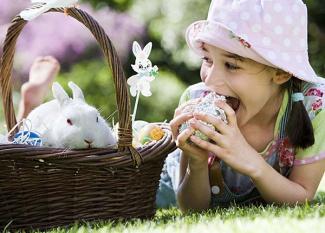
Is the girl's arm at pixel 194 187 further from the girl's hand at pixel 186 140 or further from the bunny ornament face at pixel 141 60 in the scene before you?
the bunny ornament face at pixel 141 60

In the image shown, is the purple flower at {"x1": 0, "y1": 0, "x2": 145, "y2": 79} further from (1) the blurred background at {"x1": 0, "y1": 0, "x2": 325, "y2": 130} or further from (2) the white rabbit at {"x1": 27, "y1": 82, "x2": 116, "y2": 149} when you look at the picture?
(2) the white rabbit at {"x1": 27, "y1": 82, "x2": 116, "y2": 149}

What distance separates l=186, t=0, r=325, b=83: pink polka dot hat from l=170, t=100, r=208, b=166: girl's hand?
0.25 metres

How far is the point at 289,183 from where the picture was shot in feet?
8.04

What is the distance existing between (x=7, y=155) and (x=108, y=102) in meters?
4.29

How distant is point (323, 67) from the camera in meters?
6.88

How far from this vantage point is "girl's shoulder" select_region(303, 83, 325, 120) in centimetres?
256

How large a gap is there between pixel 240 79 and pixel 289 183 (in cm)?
39

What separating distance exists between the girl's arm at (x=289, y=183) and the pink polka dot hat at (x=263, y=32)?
0.33 meters

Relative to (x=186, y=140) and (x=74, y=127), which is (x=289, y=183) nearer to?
(x=186, y=140)

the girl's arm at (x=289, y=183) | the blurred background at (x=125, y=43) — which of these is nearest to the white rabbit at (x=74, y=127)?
the girl's arm at (x=289, y=183)

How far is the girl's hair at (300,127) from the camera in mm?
2480

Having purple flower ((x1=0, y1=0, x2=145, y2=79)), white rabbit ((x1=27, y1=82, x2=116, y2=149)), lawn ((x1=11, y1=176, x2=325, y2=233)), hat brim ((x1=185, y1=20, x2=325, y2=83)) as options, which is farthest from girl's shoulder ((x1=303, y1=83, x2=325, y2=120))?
purple flower ((x1=0, y1=0, x2=145, y2=79))

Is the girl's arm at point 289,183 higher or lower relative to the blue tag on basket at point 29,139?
lower

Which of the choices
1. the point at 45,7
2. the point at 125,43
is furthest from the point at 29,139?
the point at 125,43
